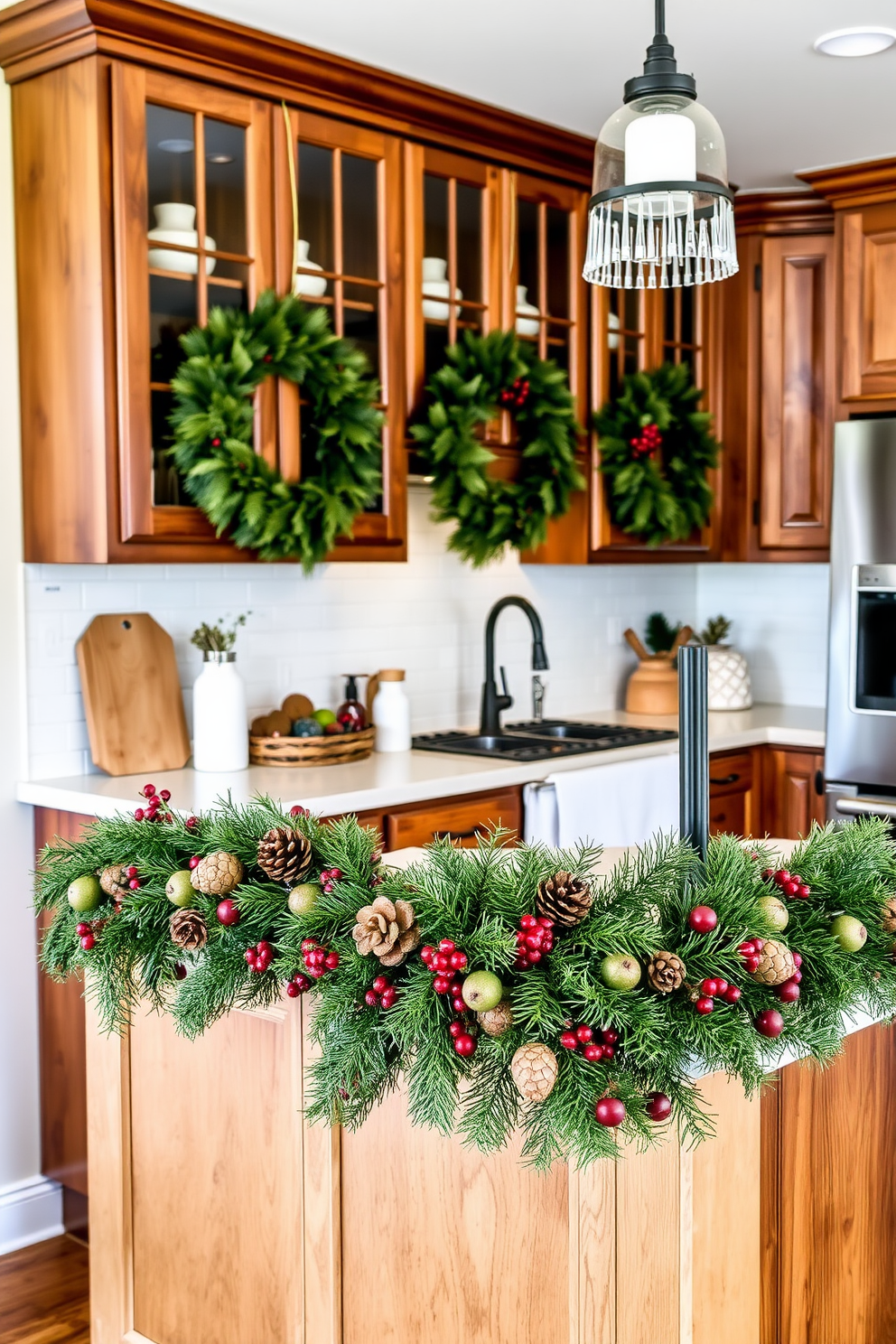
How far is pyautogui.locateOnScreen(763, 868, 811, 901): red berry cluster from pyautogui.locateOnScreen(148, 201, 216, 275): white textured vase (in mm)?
2090

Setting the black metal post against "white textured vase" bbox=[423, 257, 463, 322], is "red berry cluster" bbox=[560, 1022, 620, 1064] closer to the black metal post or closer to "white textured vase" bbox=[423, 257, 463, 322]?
the black metal post

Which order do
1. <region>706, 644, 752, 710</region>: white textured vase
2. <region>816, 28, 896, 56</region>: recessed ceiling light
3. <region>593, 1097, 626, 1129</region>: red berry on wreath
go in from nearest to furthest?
<region>593, 1097, 626, 1129</region>: red berry on wreath → <region>816, 28, 896, 56</region>: recessed ceiling light → <region>706, 644, 752, 710</region>: white textured vase

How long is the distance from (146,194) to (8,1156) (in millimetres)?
2112

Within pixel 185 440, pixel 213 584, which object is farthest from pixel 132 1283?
pixel 213 584

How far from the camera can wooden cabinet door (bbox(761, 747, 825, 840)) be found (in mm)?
4121

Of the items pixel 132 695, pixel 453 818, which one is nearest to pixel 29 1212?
pixel 132 695

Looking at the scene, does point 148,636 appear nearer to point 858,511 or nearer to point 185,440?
point 185,440

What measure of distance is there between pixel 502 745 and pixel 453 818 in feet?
2.34

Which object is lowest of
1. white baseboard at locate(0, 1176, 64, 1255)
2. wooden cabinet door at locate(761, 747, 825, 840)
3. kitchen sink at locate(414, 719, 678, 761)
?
white baseboard at locate(0, 1176, 64, 1255)

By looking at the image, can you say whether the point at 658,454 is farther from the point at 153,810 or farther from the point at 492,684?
the point at 153,810

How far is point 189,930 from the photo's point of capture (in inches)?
54.3

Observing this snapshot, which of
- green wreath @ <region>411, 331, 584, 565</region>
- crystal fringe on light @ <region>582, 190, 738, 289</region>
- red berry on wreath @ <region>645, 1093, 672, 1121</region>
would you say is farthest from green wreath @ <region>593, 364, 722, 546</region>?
red berry on wreath @ <region>645, 1093, 672, 1121</region>

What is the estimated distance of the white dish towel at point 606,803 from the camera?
337cm

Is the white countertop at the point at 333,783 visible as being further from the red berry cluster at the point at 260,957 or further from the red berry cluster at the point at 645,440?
the red berry cluster at the point at 260,957
